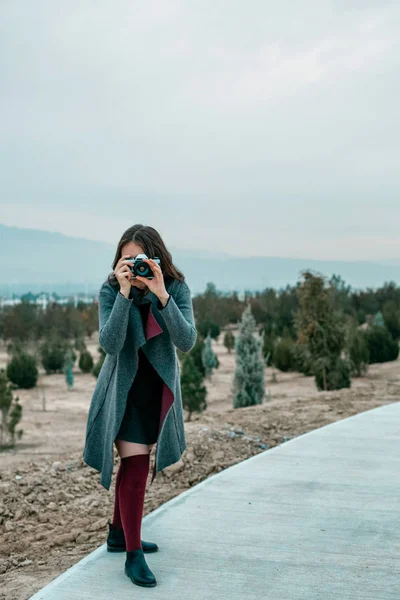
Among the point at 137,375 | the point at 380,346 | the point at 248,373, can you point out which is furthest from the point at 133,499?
the point at 380,346

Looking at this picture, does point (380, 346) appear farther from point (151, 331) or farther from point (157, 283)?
point (157, 283)

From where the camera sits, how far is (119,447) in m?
3.16

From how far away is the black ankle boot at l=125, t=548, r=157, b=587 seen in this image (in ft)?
10.0

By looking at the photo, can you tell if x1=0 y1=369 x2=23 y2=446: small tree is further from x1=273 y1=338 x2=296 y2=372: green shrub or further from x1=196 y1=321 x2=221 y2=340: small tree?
x1=196 y1=321 x2=221 y2=340: small tree

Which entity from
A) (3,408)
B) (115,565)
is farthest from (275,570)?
(3,408)

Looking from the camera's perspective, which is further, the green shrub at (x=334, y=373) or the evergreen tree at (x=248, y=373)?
the green shrub at (x=334, y=373)

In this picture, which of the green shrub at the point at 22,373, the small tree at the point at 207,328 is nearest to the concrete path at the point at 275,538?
the green shrub at the point at 22,373

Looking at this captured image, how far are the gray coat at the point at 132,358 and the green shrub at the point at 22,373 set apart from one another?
24.2 meters

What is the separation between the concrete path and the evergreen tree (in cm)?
1194

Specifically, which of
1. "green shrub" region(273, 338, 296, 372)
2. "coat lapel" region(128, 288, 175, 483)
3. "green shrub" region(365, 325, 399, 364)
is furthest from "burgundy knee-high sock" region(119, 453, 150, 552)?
"green shrub" region(273, 338, 296, 372)

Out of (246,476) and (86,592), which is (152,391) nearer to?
(86,592)

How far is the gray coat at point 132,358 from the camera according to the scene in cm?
310

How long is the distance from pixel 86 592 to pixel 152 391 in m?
0.86

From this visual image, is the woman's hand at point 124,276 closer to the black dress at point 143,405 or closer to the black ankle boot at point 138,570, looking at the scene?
the black dress at point 143,405
